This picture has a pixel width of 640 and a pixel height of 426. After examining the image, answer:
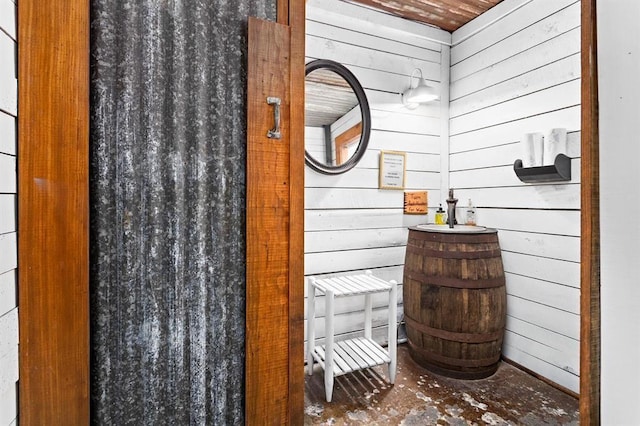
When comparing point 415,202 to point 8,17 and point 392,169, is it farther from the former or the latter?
point 8,17

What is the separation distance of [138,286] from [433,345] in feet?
5.62

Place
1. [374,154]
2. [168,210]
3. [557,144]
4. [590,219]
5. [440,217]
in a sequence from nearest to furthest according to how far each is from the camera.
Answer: [590,219] → [168,210] → [557,144] → [374,154] → [440,217]

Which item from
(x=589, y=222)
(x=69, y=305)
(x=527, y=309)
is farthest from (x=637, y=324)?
(x=527, y=309)

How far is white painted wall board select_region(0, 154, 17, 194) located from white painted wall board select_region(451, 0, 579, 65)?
259 centimetres

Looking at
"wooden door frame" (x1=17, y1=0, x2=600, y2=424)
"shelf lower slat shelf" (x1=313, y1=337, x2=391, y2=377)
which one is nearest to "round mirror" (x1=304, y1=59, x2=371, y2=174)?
"shelf lower slat shelf" (x1=313, y1=337, x2=391, y2=377)

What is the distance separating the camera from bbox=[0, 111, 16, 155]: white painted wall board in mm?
689

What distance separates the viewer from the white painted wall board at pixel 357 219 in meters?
2.22

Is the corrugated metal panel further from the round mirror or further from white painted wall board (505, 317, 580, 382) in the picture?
white painted wall board (505, 317, 580, 382)

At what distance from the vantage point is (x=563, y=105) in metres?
1.91

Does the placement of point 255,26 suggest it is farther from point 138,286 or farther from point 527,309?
point 527,309

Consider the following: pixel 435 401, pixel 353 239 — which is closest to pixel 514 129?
pixel 353 239

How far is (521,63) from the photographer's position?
2154 mm

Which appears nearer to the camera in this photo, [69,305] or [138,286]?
[69,305]

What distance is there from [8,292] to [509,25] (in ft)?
9.35
